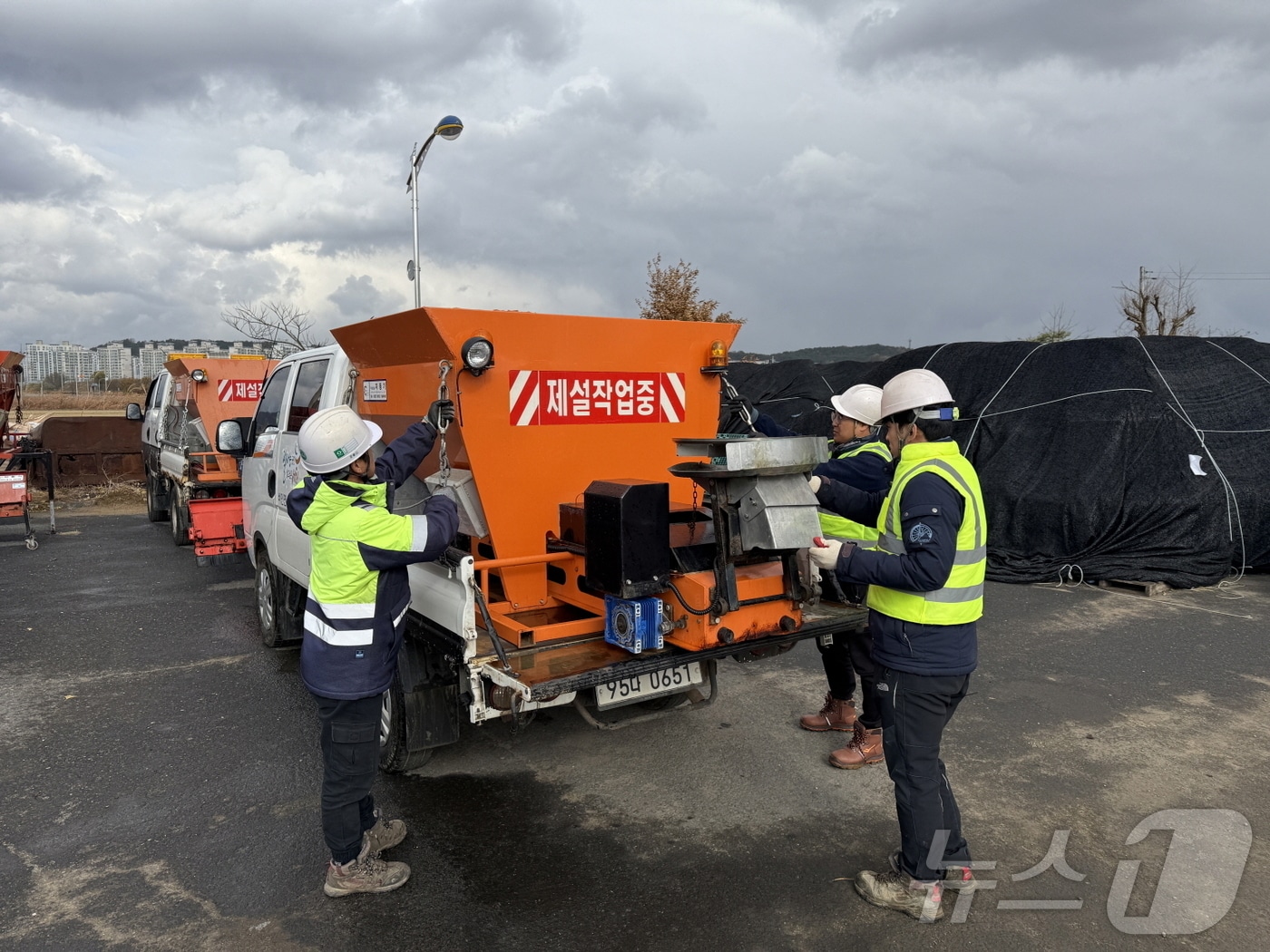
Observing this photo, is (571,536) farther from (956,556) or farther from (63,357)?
(63,357)

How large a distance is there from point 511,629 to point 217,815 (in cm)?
170

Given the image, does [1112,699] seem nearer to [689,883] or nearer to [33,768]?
[689,883]

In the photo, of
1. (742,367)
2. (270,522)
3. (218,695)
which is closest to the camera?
(218,695)

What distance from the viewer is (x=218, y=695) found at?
5582mm

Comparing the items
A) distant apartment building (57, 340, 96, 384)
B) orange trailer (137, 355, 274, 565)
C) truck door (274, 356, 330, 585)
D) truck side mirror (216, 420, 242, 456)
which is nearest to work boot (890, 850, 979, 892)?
truck door (274, 356, 330, 585)

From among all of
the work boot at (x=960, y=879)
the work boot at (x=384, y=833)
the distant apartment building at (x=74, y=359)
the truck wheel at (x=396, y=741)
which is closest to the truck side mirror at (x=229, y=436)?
the truck wheel at (x=396, y=741)

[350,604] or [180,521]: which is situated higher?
[350,604]

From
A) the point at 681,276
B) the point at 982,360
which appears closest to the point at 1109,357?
the point at 982,360

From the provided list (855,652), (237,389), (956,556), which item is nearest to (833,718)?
(855,652)

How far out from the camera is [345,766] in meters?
3.26

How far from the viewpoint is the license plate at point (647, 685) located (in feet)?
12.0

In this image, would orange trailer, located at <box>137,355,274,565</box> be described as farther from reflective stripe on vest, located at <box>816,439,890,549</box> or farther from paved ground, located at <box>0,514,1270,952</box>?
reflective stripe on vest, located at <box>816,439,890,549</box>

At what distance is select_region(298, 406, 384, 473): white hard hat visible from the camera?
10.5 ft

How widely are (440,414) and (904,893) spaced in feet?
8.93
